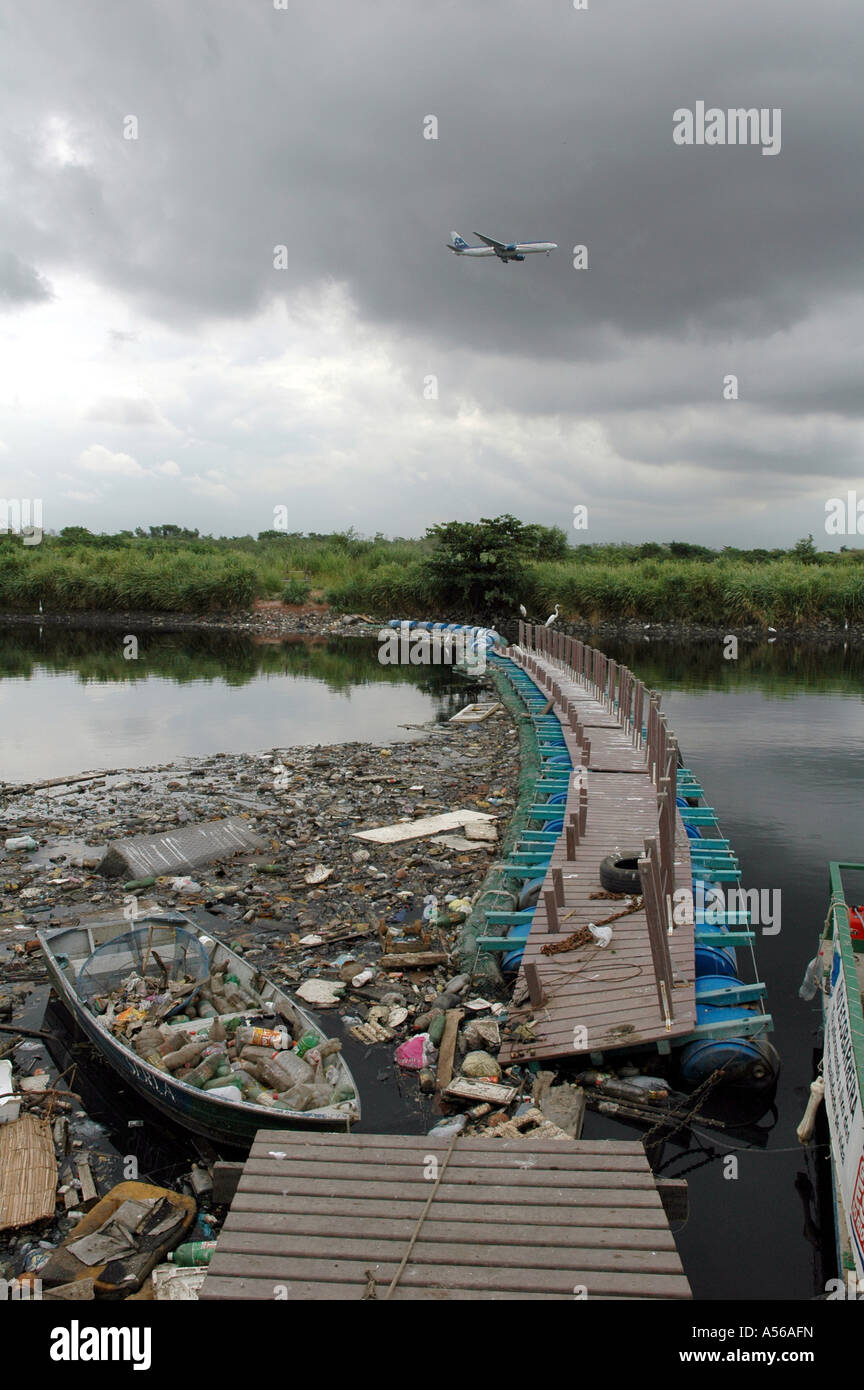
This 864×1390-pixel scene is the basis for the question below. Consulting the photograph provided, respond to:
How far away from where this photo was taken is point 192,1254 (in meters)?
5.68

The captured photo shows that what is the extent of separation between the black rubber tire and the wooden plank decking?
0.57ft

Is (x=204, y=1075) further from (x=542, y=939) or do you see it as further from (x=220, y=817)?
(x=220, y=817)

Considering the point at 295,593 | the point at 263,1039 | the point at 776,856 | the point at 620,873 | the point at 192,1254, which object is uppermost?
the point at 295,593

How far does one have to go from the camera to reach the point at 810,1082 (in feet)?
26.9

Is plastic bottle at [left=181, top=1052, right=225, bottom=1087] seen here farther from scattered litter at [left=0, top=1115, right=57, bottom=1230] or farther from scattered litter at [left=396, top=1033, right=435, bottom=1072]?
scattered litter at [left=396, top=1033, right=435, bottom=1072]

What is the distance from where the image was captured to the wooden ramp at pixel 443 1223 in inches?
181

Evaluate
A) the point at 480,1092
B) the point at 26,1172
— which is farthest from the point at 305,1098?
the point at 26,1172

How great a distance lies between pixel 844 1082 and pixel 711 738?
61.3 ft

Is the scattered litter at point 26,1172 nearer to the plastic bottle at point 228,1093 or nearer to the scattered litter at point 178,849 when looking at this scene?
the plastic bottle at point 228,1093

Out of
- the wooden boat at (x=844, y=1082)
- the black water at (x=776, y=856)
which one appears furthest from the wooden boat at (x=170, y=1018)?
the wooden boat at (x=844, y=1082)

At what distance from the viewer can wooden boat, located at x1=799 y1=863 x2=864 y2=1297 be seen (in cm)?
490

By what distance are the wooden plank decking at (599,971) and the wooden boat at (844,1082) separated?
119 centimetres

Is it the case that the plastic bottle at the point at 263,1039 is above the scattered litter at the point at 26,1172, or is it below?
above

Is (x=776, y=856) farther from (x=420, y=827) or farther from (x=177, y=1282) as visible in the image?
(x=177, y=1282)
